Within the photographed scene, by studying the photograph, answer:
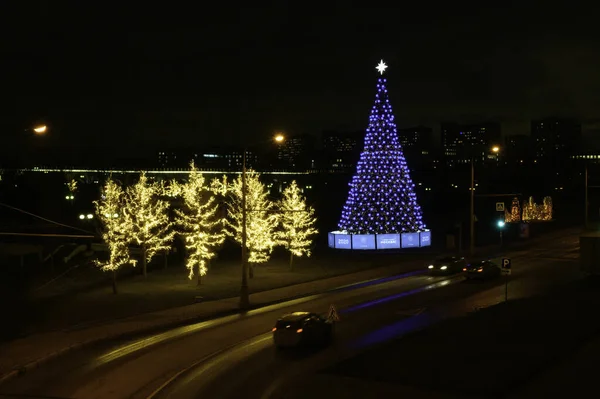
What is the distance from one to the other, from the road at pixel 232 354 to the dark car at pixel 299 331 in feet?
1.28

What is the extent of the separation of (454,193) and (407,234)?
45.3 metres

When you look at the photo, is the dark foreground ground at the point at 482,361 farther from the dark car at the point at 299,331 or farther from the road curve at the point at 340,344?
the dark car at the point at 299,331

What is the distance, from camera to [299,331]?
19016 millimetres

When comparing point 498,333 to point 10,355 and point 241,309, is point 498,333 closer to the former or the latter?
point 241,309

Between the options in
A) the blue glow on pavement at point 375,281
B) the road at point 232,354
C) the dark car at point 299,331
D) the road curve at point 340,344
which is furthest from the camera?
the blue glow on pavement at point 375,281

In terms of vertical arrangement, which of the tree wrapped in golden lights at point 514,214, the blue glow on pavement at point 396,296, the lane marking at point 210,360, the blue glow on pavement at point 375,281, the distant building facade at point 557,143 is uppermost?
the distant building facade at point 557,143

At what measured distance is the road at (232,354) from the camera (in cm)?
1540

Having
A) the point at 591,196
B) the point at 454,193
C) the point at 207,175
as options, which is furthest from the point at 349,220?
the point at 207,175

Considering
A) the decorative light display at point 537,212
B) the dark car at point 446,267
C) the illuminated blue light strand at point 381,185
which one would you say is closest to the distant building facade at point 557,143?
the decorative light display at point 537,212

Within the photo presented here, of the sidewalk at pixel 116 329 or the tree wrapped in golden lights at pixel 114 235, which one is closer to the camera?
the sidewalk at pixel 116 329

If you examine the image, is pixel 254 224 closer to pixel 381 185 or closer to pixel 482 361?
pixel 381 185

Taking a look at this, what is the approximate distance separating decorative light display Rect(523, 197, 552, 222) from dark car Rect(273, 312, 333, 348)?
61.7 meters

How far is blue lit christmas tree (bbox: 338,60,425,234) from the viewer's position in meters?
50.0

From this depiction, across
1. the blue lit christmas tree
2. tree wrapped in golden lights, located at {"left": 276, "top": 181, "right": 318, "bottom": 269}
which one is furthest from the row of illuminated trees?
the blue lit christmas tree
